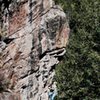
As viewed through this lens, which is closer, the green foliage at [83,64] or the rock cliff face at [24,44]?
the rock cliff face at [24,44]

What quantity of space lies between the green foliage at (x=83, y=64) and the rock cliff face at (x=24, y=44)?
20.1 meters

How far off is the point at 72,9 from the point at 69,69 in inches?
226

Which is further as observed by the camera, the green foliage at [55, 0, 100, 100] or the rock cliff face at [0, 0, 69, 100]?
the green foliage at [55, 0, 100, 100]

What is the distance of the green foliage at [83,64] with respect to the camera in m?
35.8

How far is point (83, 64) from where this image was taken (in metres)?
36.1

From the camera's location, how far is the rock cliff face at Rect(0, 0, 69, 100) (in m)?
14.9

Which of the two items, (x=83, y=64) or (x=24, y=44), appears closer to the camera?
(x=24, y=44)

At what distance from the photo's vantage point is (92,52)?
36.1 m

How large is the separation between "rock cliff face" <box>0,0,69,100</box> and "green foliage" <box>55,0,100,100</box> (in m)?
20.1

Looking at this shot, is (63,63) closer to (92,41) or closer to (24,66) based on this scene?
(92,41)

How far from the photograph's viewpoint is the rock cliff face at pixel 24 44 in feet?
48.8

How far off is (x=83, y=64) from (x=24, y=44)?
21.3 meters

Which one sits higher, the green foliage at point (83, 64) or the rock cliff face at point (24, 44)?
the rock cliff face at point (24, 44)

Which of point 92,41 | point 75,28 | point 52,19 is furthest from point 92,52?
point 52,19
